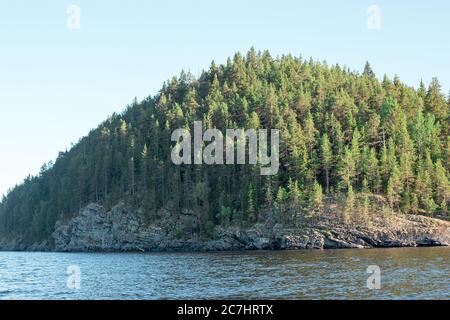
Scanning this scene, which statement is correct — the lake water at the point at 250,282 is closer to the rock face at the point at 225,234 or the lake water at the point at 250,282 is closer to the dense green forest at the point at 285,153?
the rock face at the point at 225,234

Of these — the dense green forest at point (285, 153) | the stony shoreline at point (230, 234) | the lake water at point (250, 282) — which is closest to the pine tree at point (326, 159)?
the dense green forest at point (285, 153)

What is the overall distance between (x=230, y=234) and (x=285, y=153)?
26.8 meters

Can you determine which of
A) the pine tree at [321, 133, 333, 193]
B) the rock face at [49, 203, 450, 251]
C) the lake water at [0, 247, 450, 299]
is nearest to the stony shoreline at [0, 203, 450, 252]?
the rock face at [49, 203, 450, 251]

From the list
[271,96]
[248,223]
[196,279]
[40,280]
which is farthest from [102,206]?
[196,279]

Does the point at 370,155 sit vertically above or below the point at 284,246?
above

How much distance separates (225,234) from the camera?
11506cm

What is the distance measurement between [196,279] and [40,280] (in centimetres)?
1952

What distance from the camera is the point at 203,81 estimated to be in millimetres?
189875

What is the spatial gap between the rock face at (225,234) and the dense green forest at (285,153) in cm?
376

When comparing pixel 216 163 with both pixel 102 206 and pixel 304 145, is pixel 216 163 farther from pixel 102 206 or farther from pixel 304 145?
pixel 102 206

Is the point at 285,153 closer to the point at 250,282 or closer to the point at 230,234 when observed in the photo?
the point at 230,234

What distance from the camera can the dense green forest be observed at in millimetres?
111188

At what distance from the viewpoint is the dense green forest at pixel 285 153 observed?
4377 inches
